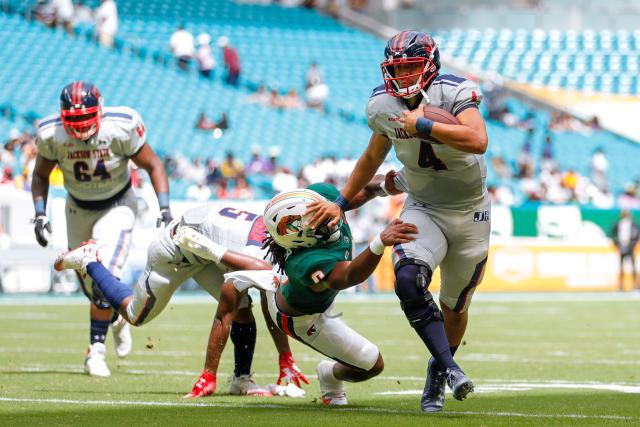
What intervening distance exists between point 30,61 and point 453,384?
21766mm

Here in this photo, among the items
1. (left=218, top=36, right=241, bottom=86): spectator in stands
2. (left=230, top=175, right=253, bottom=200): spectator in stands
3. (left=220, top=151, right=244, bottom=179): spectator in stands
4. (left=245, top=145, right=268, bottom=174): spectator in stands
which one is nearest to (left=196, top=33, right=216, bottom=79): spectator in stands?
(left=218, top=36, right=241, bottom=86): spectator in stands

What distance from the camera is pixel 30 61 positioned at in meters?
25.5

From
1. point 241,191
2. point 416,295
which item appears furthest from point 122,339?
point 241,191

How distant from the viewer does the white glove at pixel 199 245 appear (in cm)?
626

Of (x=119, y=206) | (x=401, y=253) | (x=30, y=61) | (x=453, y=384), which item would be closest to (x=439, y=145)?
(x=401, y=253)

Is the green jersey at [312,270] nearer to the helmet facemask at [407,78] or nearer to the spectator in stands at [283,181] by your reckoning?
the helmet facemask at [407,78]

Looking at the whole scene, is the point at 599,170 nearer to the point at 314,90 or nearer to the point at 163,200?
the point at 314,90

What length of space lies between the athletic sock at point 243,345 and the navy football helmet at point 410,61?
183 cm

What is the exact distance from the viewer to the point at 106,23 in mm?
27281

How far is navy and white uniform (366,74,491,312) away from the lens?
551 centimetres

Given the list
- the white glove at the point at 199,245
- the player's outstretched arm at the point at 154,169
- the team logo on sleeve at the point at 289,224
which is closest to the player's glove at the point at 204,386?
the white glove at the point at 199,245


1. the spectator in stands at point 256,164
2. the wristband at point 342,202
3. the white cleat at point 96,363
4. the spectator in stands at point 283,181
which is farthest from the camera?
the spectator in stands at point 256,164

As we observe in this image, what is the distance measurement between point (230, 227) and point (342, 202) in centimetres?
105

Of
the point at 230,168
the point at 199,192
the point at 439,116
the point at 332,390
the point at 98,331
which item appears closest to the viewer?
the point at 439,116
